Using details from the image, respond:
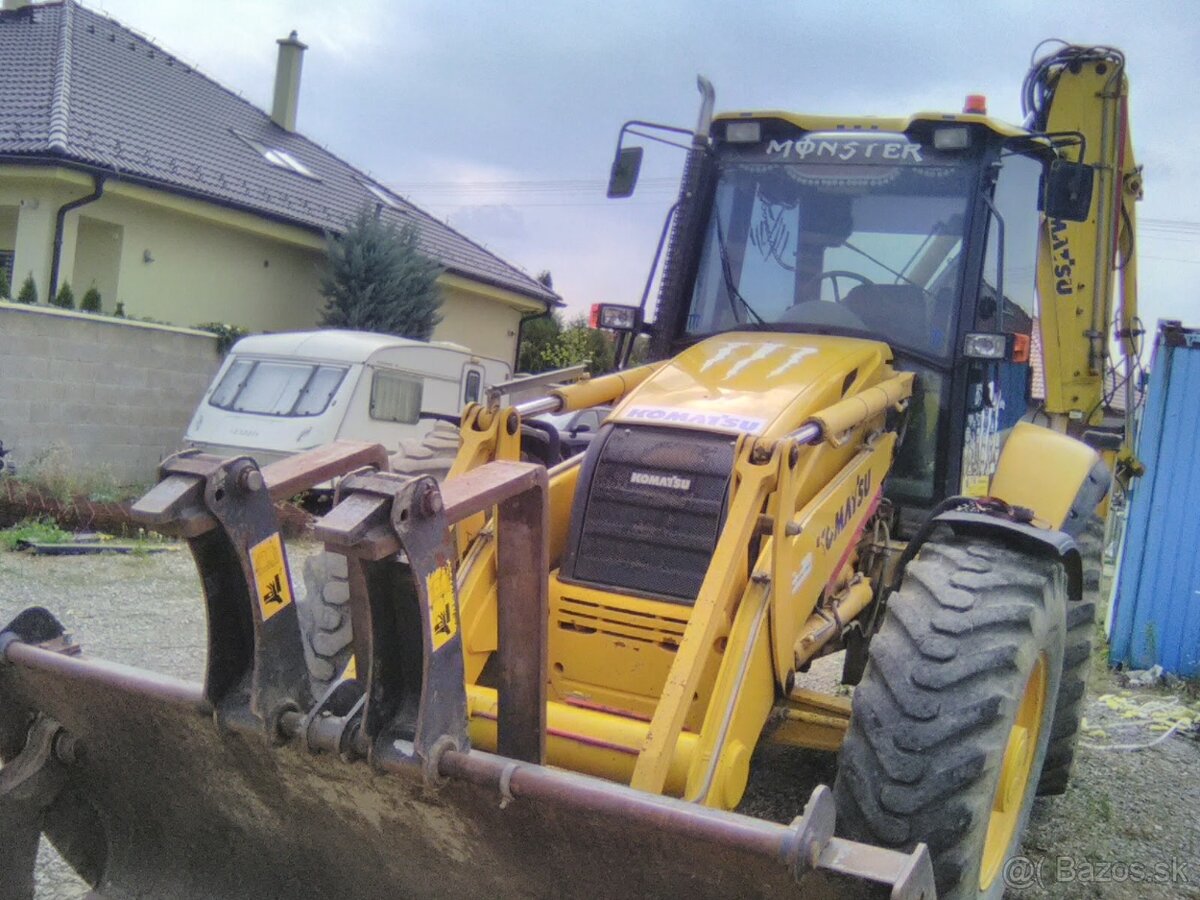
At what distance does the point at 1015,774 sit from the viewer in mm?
4082

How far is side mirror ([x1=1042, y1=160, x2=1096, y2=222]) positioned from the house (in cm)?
1364

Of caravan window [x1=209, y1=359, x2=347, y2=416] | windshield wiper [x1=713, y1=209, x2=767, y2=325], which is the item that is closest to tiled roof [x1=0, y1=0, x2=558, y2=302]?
caravan window [x1=209, y1=359, x2=347, y2=416]

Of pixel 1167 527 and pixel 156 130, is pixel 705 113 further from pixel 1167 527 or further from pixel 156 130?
pixel 156 130

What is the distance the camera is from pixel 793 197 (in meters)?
5.11

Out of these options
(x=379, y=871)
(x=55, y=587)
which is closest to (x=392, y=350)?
(x=55, y=587)

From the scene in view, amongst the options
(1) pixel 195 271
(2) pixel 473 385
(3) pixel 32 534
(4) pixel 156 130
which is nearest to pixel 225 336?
(1) pixel 195 271

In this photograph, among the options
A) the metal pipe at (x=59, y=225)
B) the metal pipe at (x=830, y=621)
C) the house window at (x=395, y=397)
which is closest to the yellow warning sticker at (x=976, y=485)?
the metal pipe at (x=830, y=621)

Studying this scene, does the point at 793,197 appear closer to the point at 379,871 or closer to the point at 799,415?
the point at 799,415

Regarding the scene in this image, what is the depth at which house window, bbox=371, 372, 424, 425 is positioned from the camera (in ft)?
44.8

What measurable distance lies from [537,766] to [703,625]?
0.84 metres

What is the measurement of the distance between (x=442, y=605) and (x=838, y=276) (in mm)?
2932

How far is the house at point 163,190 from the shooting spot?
15.7 metres

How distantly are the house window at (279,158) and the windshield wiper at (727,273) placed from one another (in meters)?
17.4

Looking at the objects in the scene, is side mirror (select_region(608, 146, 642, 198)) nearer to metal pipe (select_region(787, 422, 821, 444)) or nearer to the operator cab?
the operator cab
